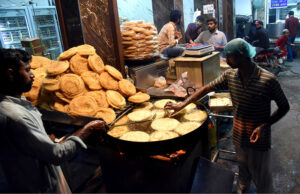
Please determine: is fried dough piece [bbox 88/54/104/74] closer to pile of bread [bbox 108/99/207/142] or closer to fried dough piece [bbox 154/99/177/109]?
pile of bread [bbox 108/99/207/142]

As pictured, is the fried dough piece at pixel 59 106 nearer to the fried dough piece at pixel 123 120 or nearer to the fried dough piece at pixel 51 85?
the fried dough piece at pixel 51 85

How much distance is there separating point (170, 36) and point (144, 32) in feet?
5.19

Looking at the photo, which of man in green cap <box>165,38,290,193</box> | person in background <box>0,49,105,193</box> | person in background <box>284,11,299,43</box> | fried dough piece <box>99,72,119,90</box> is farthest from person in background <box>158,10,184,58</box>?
person in background <box>284,11,299,43</box>

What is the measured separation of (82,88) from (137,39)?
1.52 meters

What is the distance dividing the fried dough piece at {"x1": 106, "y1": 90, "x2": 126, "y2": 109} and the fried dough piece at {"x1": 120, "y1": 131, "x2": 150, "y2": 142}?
58 centimetres

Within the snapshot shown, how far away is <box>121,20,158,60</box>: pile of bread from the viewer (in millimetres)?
3996

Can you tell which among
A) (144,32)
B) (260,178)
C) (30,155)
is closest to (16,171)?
(30,155)

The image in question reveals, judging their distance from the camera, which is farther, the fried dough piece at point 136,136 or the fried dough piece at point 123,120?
the fried dough piece at point 123,120

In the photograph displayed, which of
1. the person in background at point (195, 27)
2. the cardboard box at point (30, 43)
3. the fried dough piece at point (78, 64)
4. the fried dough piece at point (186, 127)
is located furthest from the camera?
the person in background at point (195, 27)

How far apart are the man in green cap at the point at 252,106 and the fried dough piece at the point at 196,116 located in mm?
400

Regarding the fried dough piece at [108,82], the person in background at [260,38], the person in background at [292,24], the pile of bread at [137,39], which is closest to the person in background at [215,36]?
the pile of bread at [137,39]

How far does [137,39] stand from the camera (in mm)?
4043

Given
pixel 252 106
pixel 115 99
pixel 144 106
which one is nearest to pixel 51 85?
pixel 115 99

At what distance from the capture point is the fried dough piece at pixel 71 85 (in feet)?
9.95
